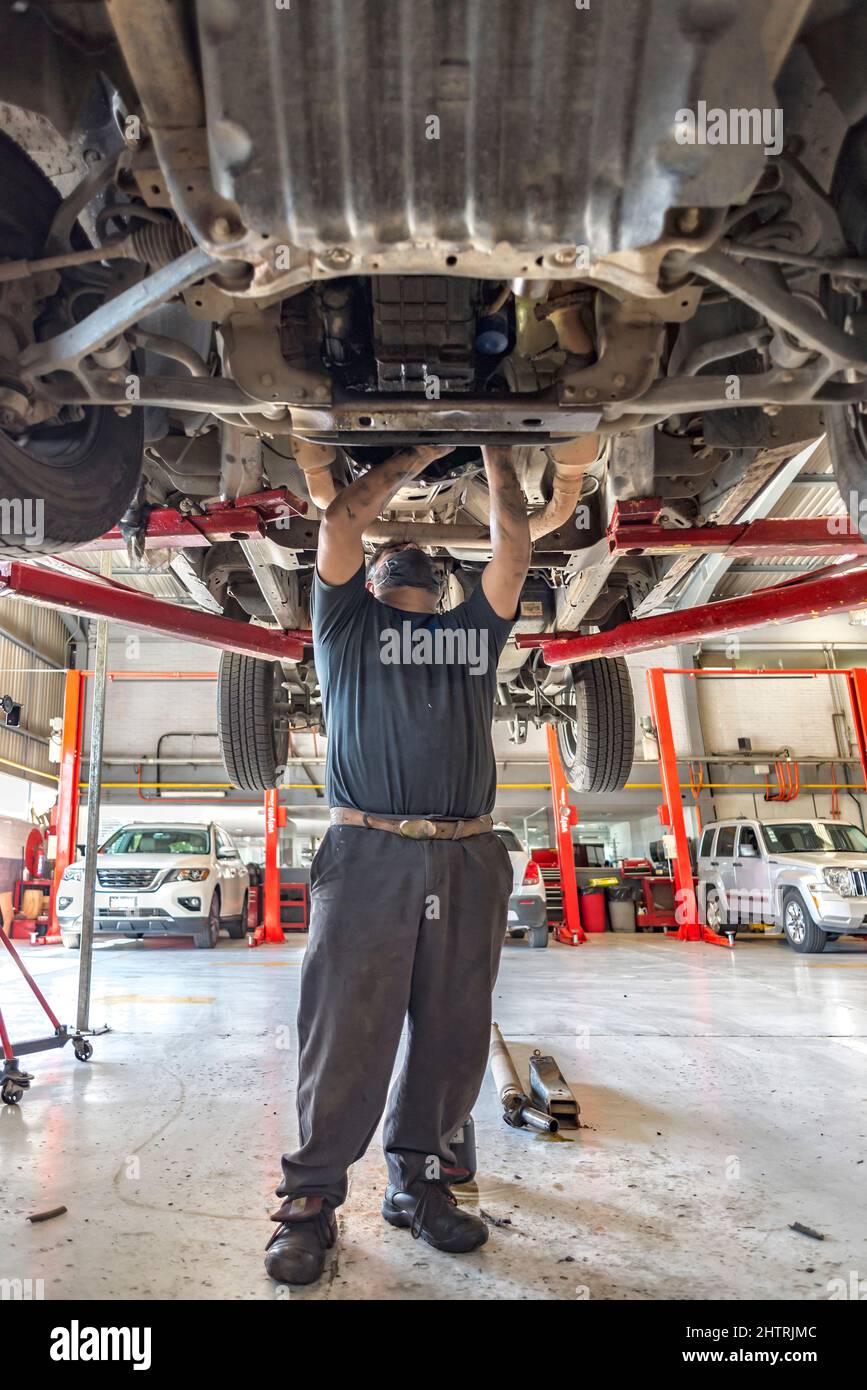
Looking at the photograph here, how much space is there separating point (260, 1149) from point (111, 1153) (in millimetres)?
344

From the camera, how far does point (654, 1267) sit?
1431mm

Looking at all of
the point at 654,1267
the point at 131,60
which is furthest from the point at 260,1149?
the point at 131,60

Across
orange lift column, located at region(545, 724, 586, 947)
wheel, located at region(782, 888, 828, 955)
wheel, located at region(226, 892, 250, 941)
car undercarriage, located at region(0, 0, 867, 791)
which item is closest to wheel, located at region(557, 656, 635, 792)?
car undercarriage, located at region(0, 0, 867, 791)

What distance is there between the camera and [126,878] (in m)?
7.65

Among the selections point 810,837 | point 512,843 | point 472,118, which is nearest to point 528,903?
point 512,843

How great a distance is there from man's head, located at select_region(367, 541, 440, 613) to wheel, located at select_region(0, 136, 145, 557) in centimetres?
64

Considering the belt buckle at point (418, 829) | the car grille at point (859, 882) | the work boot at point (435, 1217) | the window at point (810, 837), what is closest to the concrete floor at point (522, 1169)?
the work boot at point (435, 1217)

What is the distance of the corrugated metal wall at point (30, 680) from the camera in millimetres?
12609

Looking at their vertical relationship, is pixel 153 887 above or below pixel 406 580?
below

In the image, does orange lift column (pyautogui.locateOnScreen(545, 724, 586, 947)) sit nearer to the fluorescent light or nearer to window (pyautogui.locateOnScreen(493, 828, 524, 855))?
window (pyautogui.locateOnScreen(493, 828, 524, 855))

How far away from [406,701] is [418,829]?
28cm

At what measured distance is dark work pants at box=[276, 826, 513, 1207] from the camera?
152 centimetres

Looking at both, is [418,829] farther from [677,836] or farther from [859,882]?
[677,836]
